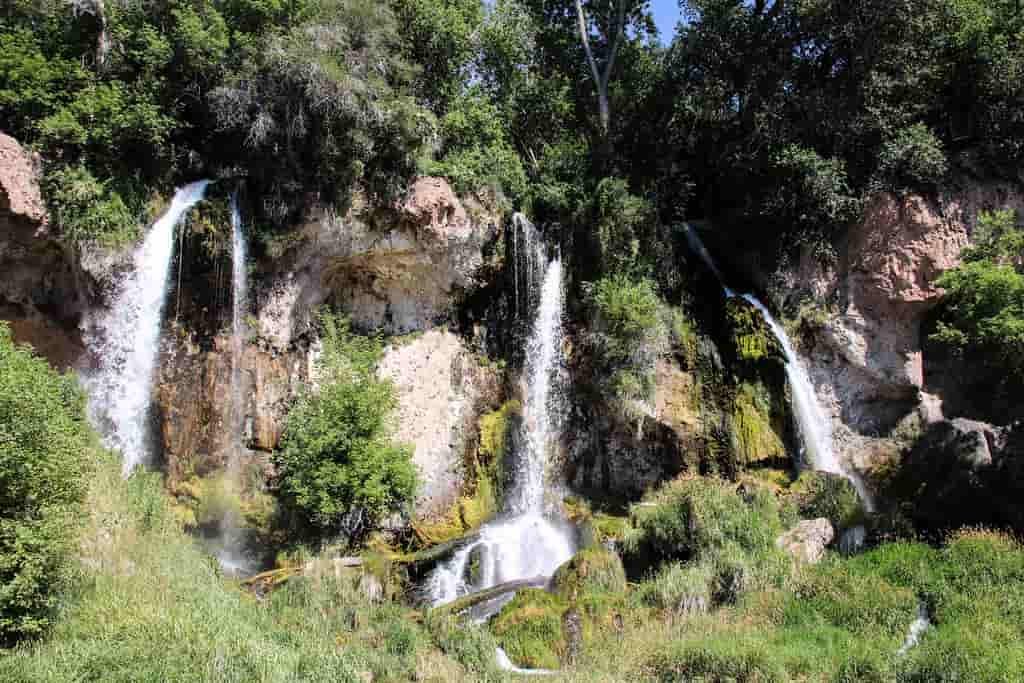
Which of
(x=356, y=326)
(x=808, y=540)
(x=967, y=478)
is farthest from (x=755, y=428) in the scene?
(x=356, y=326)

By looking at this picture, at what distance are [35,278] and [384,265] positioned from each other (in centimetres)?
712

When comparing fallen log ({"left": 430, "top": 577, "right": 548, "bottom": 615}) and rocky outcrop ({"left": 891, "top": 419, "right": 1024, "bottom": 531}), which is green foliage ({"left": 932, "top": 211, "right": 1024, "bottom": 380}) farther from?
fallen log ({"left": 430, "top": 577, "right": 548, "bottom": 615})

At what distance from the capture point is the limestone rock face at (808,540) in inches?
497

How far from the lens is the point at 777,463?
1662 cm

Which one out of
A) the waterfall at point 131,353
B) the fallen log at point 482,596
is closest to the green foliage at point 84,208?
the waterfall at point 131,353

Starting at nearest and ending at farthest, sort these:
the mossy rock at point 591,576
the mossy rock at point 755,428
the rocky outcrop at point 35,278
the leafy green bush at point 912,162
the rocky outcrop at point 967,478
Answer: the mossy rock at point 591,576 < the rocky outcrop at point 967,478 < the rocky outcrop at point 35,278 < the mossy rock at point 755,428 < the leafy green bush at point 912,162

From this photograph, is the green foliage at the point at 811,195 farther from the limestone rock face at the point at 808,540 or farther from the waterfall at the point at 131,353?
the waterfall at the point at 131,353

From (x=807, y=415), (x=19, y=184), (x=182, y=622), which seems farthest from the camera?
(x=807, y=415)

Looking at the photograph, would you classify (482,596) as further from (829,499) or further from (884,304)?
(884,304)

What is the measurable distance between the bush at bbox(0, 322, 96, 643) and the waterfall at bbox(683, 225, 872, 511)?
13712 millimetres

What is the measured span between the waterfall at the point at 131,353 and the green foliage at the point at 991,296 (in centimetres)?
1567

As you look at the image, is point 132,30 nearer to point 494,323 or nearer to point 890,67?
point 494,323

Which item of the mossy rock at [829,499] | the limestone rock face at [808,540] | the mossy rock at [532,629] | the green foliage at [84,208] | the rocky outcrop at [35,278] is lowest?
the mossy rock at [532,629]

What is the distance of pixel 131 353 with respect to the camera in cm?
1540
